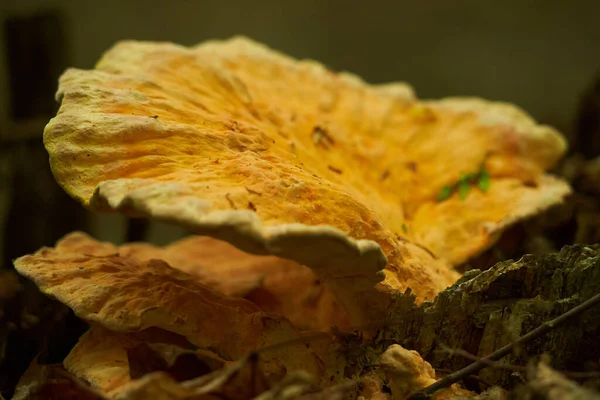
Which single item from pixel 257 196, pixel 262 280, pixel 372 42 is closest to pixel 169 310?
pixel 257 196

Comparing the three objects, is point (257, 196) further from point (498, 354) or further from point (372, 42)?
point (372, 42)

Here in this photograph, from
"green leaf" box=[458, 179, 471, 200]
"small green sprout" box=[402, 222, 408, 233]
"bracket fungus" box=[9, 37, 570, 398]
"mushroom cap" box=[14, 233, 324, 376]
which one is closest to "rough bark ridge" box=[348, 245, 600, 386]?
"bracket fungus" box=[9, 37, 570, 398]

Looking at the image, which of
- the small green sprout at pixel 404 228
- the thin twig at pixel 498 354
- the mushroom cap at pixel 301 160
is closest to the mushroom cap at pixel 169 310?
the mushroom cap at pixel 301 160

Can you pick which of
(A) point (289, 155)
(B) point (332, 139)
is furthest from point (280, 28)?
(A) point (289, 155)

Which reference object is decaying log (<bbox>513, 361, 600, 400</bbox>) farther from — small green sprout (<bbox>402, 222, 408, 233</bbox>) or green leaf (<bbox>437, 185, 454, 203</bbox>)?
green leaf (<bbox>437, 185, 454, 203</bbox>)

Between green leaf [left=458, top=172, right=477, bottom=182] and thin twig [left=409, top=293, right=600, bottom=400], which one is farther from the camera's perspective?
green leaf [left=458, top=172, right=477, bottom=182]

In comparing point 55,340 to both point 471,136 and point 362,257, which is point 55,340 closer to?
point 362,257
